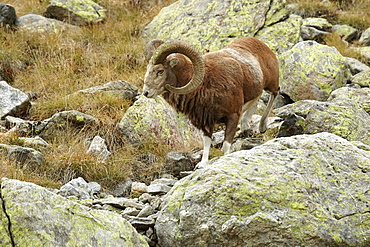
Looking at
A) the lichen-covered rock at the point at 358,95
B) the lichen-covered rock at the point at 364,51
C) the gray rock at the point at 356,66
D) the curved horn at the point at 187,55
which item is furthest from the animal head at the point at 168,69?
the lichen-covered rock at the point at 364,51

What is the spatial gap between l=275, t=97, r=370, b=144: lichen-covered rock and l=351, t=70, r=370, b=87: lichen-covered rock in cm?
409

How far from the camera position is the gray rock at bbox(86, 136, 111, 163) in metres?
9.83

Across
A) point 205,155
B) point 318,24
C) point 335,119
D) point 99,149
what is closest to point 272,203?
point 205,155

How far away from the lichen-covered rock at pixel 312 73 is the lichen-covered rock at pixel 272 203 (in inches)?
311

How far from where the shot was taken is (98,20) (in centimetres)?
1827

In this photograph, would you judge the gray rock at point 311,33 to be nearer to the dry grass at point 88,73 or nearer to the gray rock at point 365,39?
the dry grass at point 88,73

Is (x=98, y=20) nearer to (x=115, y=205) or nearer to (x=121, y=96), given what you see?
(x=121, y=96)

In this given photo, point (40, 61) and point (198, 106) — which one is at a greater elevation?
point (198, 106)

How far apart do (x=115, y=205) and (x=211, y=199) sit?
6.05 feet

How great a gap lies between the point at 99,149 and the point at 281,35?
901cm

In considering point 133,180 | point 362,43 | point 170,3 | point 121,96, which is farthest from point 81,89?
point 362,43

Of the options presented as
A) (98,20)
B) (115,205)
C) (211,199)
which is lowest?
(98,20)

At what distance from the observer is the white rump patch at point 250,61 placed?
10.3 m

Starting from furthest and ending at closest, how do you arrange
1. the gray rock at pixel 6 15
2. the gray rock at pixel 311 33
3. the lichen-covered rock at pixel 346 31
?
the lichen-covered rock at pixel 346 31, the gray rock at pixel 311 33, the gray rock at pixel 6 15
